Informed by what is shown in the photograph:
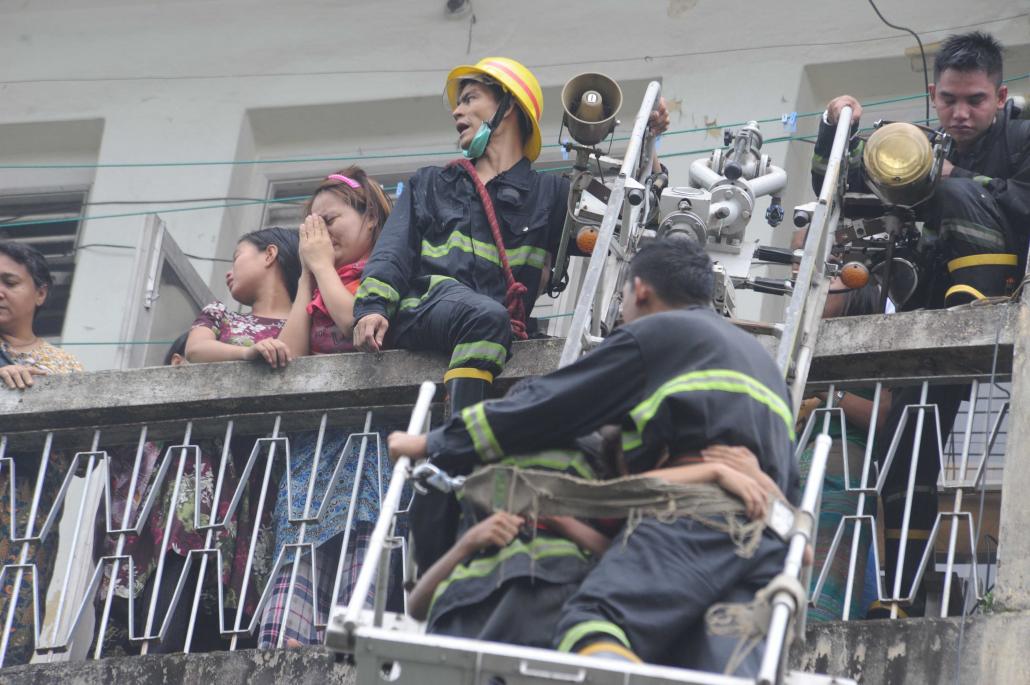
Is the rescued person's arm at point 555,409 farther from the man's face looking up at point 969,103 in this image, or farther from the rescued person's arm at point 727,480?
the man's face looking up at point 969,103

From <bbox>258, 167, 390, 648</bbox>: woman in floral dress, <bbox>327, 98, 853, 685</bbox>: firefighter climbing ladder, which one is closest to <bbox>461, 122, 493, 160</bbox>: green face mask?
<bbox>258, 167, 390, 648</bbox>: woman in floral dress

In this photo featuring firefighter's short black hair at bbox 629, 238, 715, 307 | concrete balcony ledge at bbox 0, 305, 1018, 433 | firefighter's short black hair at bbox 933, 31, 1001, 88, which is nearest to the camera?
firefighter's short black hair at bbox 629, 238, 715, 307

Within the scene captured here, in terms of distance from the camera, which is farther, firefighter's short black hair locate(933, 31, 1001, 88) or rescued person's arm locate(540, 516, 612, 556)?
firefighter's short black hair locate(933, 31, 1001, 88)

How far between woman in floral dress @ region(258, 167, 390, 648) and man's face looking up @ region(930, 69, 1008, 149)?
2313 mm

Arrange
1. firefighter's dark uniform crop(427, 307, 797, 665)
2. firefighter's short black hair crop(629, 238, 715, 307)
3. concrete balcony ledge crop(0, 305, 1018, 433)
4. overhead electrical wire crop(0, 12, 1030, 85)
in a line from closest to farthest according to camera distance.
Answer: firefighter's dark uniform crop(427, 307, 797, 665) < firefighter's short black hair crop(629, 238, 715, 307) < concrete balcony ledge crop(0, 305, 1018, 433) < overhead electrical wire crop(0, 12, 1030, 85)

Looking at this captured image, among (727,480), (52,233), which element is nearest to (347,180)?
(727,480)

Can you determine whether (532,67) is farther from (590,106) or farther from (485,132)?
(590,106)

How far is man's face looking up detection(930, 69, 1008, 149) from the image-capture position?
7773 millimetres

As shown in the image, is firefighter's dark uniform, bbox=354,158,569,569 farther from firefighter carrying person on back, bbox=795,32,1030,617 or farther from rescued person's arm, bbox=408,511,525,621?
rescued person's arm, bbox=408,511,525,621

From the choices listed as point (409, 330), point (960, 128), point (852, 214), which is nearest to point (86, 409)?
point (409, 330)

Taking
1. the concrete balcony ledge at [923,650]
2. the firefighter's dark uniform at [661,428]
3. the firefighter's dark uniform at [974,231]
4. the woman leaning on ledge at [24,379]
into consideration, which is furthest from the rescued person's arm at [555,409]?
the woman leaning on ledge at [24,379]

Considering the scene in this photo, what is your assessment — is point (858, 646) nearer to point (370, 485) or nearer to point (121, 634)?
point (370, 485)

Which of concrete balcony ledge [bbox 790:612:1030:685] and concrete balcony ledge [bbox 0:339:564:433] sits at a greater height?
concrete balcony ledge [bbox 0:339:564:433]

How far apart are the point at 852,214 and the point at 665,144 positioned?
3.10 m
